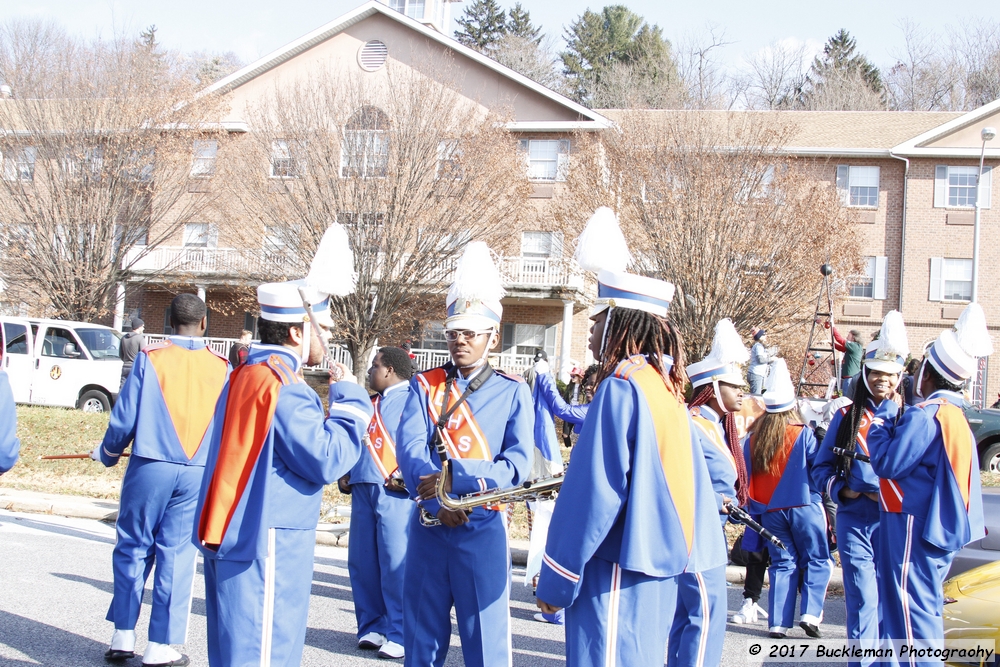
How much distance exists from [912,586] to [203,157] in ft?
68.8

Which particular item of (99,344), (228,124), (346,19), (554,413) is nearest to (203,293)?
(228,124)

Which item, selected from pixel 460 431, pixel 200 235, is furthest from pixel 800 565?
pixel 200 235

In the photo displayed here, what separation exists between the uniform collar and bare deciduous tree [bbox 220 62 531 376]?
16.0 meters

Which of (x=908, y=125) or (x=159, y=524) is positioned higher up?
(x=908, y=125)

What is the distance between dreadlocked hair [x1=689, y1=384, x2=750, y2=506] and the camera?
211 inches

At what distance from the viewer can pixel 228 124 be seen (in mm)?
24031

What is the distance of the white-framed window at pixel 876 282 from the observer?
27.7 meters

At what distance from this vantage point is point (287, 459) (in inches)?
150

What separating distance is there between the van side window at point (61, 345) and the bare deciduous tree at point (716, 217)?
1084 cm

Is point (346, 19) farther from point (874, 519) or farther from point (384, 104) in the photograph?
point (874, 519)

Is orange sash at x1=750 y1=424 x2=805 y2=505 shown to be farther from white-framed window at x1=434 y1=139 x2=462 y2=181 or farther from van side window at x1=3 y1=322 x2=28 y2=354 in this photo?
van side window at x1=3 y1=322 x2=28 y2=354

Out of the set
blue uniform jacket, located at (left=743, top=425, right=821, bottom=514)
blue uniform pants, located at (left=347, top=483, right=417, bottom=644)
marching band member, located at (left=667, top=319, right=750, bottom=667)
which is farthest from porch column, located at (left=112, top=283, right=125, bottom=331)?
marching band member, located at (left=667, top=319, right=750, bottom=667)

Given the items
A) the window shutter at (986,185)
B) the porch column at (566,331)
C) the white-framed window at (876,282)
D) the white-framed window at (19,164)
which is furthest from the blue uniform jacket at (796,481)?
the window shutter at (986,185)

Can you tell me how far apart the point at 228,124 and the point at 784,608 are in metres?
21.1
